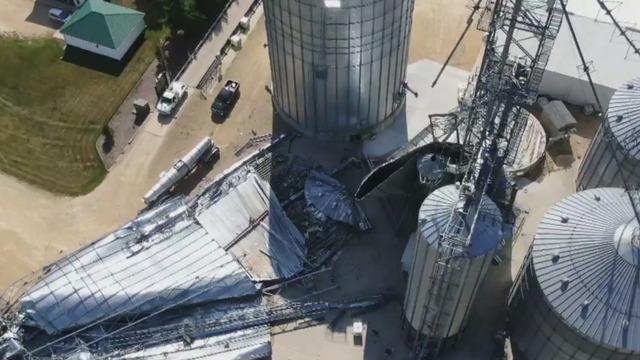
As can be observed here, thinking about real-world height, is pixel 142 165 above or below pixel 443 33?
below

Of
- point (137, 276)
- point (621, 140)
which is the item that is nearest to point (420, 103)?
point (621, 140)

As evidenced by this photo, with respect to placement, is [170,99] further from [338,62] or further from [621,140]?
[621,140]

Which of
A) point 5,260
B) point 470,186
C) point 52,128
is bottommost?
point 5,260

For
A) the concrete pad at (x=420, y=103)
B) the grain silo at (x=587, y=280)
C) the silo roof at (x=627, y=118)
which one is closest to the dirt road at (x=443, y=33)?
the concrete pad at (x=420, y=103)

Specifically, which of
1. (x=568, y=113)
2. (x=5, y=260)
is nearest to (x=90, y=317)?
(x=5, y=260)

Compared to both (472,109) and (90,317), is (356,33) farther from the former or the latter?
(90,317)

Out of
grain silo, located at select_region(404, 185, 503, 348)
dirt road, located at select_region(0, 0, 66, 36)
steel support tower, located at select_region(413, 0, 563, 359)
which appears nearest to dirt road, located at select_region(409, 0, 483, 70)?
steel support tower, located at select_region(413, 0, 563, 359)
